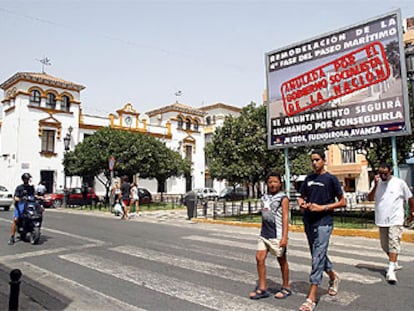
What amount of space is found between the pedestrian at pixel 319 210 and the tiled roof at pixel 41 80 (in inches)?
1254

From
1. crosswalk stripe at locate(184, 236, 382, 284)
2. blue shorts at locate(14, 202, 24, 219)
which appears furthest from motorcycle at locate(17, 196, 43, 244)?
crosswalk stripe at locate(184, 236, 382, 284)

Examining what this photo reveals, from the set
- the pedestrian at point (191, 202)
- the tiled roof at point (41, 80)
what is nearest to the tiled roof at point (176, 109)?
the tiled roof at point (41, 80)

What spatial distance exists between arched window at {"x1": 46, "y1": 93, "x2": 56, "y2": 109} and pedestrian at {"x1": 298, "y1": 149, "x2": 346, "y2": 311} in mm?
32076

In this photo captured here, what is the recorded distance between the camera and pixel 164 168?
2694cm

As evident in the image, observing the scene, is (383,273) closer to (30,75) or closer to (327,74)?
(327,74)

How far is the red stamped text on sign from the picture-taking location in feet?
34.5

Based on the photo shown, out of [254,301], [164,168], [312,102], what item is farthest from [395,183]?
[164,168]

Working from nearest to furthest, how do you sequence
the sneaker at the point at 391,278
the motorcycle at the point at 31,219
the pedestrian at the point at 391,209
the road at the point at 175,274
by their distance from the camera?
1. the road at the point at 175,274
2. the sneaker at the point at 391,278
3. the pedestrian at the point at 391,209
4. the motorcycle at the point at 31,219

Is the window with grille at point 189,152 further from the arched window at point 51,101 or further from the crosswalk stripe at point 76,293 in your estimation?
the crosswalk stripe at point 76,293

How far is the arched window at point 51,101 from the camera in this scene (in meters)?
32.3

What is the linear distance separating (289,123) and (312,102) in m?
1.10

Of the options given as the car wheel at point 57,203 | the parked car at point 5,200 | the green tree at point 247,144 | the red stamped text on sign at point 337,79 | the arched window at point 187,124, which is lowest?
the car wheel at point 57,203

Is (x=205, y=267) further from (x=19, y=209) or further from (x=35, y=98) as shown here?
(x=35, y=98)

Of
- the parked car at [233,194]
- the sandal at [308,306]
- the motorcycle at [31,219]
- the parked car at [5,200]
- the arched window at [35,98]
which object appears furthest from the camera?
the parked car at [233,194]
